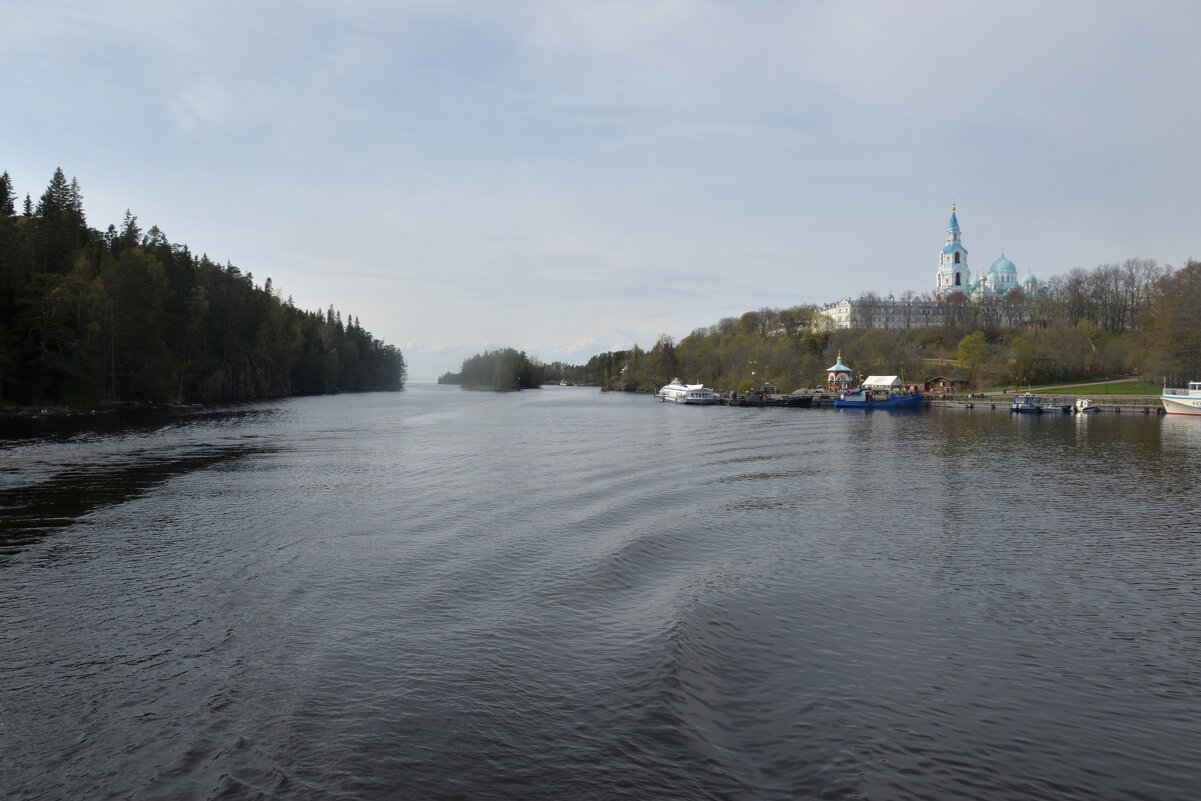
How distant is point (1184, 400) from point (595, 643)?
92.4m

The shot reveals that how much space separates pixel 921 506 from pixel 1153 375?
90.0m

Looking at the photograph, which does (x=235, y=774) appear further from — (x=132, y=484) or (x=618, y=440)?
(x=618, y=440)

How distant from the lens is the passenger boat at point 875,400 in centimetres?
10188

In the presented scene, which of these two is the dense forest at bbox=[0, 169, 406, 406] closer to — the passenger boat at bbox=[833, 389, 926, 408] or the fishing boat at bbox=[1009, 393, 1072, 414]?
the passenger boat at bbox=[833, 389, 926, 408]

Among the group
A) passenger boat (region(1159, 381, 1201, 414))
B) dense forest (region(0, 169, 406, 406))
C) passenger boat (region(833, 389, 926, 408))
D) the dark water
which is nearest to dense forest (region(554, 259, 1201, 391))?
passenger boat (region(1159, 381, 1201, 414))

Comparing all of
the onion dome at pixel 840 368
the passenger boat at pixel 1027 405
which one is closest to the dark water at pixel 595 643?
the passenger boat at pixel 1027 405

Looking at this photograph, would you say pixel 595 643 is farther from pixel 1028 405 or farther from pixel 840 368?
pixel 840 368

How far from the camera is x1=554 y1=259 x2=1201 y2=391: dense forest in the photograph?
291 ft

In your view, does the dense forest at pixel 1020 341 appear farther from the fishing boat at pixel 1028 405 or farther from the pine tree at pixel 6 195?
the pine tree at pixel 6 195

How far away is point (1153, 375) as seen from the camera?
91375mm

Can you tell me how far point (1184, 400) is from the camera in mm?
76750

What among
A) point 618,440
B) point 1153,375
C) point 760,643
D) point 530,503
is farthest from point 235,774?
point 1153,375

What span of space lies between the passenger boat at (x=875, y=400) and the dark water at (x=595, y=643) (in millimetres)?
75126

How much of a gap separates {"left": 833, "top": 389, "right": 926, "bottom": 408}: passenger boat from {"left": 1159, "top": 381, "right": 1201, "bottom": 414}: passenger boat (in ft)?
96.2
